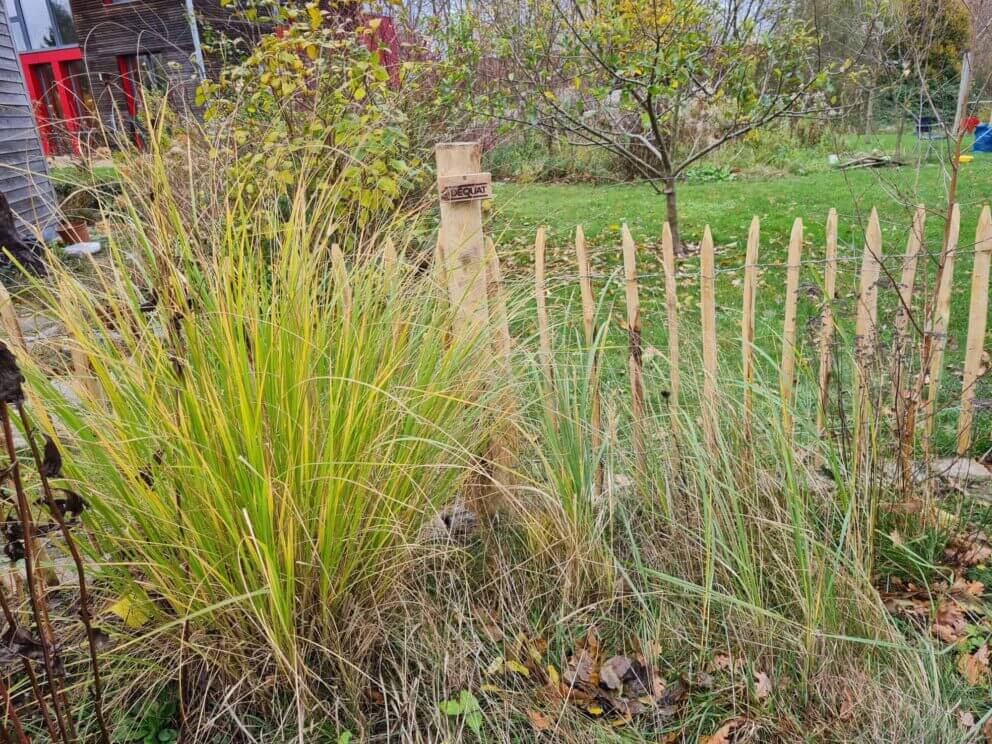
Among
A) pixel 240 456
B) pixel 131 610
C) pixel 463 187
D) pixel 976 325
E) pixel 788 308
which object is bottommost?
pixel 131 610

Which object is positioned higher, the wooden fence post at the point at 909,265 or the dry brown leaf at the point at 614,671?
the wooden fence post at the point at 909,265

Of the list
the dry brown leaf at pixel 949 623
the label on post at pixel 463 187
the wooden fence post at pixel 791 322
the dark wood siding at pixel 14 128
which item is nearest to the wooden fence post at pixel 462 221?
the label on post at pixel 463 187

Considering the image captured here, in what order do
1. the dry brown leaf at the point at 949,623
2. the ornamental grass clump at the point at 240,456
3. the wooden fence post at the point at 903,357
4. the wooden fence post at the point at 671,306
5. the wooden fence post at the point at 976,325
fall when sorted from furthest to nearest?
1. the wooden fence post at the point at 976,325
2. the wooden fence post at the point at 671,306
3. the wooden fence post at the point at 903,357
4. the dry brown leaf at the point at 949,623
5. the ornamental grass clump at the point at 240,456

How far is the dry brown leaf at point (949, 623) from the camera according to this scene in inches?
74.5

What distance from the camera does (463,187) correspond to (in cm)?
232

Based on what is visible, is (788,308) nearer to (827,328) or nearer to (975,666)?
(827,328)

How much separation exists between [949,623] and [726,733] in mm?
773

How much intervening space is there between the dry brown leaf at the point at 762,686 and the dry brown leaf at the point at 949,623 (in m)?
0.55

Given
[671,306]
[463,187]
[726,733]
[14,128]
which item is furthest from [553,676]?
[14,128]

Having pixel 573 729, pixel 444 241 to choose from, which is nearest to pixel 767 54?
pixel 444 241

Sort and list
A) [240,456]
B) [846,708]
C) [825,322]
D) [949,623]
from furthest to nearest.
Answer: [825,322], [949,623], [846,708], [240,456]

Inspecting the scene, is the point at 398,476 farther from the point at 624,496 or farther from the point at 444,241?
the point at 444,241

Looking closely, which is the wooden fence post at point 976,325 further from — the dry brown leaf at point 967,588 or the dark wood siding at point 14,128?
the dark wood siding at point 14,128

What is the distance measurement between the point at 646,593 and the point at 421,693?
62 cm
